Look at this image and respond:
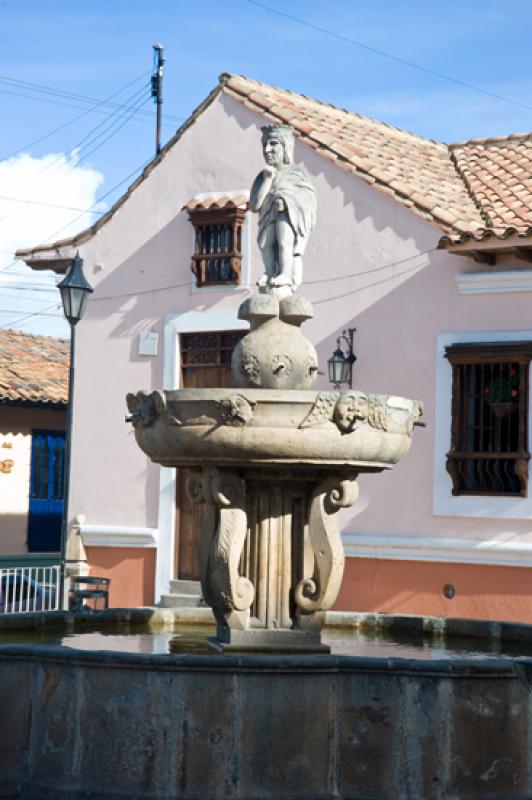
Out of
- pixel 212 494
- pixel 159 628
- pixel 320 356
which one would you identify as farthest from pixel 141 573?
pixel 212 494

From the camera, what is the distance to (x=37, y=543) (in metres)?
23.6

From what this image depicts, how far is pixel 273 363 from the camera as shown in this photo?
8734mm

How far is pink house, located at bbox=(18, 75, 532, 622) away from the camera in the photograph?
48.7 feet

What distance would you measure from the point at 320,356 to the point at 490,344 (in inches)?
79.8

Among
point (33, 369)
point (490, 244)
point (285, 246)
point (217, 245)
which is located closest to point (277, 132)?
point (285, 246)

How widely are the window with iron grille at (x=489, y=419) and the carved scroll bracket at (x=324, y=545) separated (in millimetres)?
6214

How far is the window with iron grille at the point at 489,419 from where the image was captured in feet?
48.2

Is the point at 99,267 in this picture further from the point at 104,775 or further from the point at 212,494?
the point at 104,775

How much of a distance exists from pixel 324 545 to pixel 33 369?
1641 cm

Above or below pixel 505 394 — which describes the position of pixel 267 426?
below

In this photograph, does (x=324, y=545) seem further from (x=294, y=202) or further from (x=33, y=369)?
(x=33, y=369)

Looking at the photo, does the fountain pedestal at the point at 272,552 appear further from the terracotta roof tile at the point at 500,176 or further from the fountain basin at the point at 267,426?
the terracotta roof tile at the point at 500,176

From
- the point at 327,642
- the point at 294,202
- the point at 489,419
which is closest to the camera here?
the point at 294,202

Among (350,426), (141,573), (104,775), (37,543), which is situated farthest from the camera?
(37,543)
